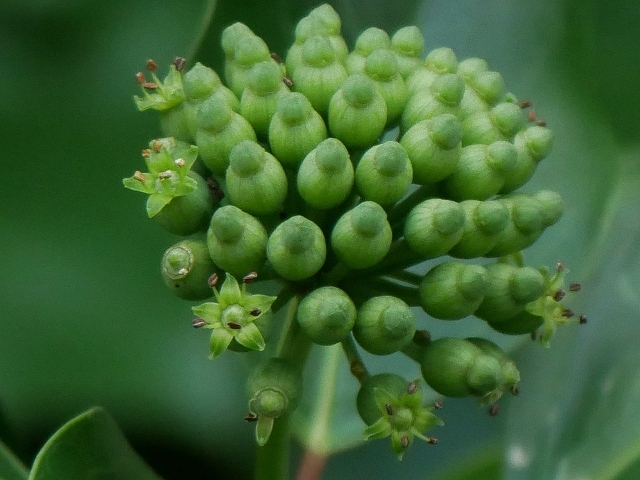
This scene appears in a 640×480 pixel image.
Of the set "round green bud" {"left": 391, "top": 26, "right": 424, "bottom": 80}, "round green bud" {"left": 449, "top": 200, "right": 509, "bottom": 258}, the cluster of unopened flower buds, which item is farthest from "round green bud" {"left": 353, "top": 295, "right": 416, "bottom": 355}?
"round green bud" {"left": 391, "top": 26, "right": 424, "bottom": 80}

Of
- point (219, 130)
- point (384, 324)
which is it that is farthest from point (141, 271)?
point (384, 324)

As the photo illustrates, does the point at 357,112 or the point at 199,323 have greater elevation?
the point at 357,112

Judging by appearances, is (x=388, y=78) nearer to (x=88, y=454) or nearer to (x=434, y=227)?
(x=434, y=227)

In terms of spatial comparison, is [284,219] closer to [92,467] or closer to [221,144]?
[221,144]

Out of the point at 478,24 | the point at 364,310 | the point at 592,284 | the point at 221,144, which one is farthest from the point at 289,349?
the point at 478,24

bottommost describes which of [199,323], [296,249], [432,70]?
[199,323]

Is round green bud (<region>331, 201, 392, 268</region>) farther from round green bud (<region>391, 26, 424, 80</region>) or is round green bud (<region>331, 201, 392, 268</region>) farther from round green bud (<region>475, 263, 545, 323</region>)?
round green bud (<region>391, 26, 424, 80</region>)

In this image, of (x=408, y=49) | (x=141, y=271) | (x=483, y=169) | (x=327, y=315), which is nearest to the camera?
(x=327, y=315)
